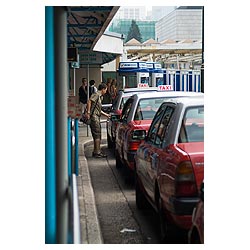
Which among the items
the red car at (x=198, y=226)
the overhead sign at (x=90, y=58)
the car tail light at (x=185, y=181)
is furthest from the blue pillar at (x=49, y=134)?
the overhead sign at (x=90, y=58)

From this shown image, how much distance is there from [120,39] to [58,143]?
24874mm

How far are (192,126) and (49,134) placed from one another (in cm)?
276

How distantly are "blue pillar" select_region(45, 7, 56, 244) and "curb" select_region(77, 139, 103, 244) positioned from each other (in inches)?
56.3

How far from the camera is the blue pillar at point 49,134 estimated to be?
4500 millimetres

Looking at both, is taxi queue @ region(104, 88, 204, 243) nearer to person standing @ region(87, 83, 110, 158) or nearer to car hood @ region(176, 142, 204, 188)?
car hood @ region(176, 142, 204, 188)

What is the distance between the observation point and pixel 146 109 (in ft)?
36.8

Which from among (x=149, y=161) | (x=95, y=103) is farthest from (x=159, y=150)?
(x=95, y=103)

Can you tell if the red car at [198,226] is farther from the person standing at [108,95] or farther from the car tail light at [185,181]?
the person standing at [108,95]

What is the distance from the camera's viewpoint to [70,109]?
13.1m

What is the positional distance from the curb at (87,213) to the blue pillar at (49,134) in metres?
1.43

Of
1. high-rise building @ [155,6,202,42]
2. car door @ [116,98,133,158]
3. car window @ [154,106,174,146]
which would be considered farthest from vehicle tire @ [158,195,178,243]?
high-rise building @ [155,6,202,42]

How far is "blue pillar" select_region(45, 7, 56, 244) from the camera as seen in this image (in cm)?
450
